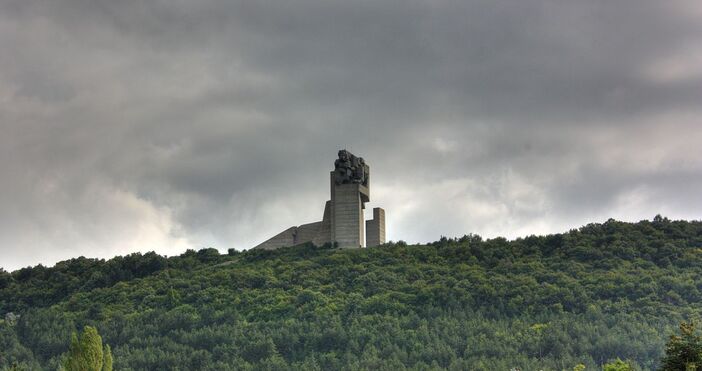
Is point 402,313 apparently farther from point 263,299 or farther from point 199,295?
point 199,295

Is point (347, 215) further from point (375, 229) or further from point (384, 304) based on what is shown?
point (384, 304)

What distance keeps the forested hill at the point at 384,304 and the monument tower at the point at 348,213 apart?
185 centimetres

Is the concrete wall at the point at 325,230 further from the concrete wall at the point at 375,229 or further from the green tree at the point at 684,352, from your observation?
the green tree at the point at 684,352

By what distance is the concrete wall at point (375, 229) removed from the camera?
281ft

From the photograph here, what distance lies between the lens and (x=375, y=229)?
85750mm

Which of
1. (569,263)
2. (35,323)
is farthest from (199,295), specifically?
(569,263)

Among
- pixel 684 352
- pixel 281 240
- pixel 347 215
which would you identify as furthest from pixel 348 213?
pixel 684 352

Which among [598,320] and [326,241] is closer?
[598,320]

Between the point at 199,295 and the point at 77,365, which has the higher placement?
the point at 199,295

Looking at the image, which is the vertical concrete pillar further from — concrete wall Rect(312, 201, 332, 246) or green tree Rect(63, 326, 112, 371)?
green tree Rect(63, 326, 112, 371)

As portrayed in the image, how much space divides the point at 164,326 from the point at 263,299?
700 cm

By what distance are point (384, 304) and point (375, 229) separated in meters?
13.8

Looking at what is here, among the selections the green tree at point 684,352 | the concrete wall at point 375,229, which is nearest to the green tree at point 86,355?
the green tree at point 684,352

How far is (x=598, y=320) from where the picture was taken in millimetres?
68375
